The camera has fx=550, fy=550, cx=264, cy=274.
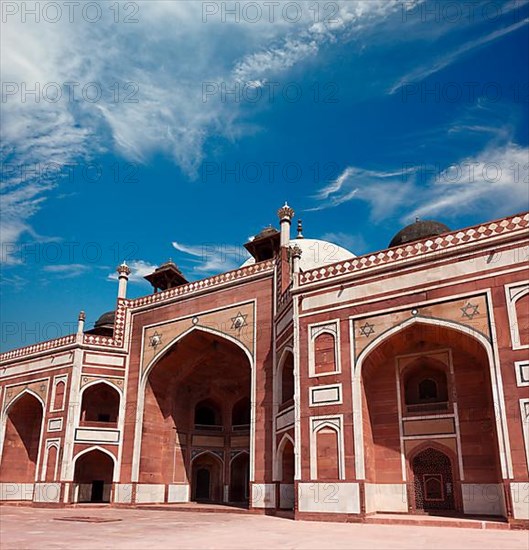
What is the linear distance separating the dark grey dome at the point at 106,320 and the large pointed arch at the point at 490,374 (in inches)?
623

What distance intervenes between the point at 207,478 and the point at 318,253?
10.7 meters

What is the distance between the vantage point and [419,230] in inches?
723

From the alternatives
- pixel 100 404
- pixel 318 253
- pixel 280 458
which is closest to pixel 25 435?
pixel 100 404

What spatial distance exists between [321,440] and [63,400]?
11.5 meters

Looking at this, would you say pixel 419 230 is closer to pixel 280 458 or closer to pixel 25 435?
pixel 280 458

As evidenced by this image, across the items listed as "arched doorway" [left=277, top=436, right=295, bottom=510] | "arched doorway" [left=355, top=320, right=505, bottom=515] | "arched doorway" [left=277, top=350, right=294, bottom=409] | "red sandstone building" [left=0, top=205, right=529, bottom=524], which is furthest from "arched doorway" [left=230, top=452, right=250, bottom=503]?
"arched doorway" [left=355, top=320, right=505, bottom=515]

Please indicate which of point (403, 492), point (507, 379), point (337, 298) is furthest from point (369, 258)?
point (403, 492)

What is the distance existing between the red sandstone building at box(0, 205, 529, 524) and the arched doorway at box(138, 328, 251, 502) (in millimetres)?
77

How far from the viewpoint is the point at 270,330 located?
695 inches

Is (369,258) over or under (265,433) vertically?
over

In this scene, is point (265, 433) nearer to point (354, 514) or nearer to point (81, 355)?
point (354, 514)

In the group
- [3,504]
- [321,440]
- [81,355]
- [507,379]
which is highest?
[81,355]

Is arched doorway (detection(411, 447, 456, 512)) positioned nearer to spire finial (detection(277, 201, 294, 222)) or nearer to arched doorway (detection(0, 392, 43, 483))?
spire finial (detection(277, 201, 294, 222))

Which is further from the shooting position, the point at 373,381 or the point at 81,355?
the point at 81,355
